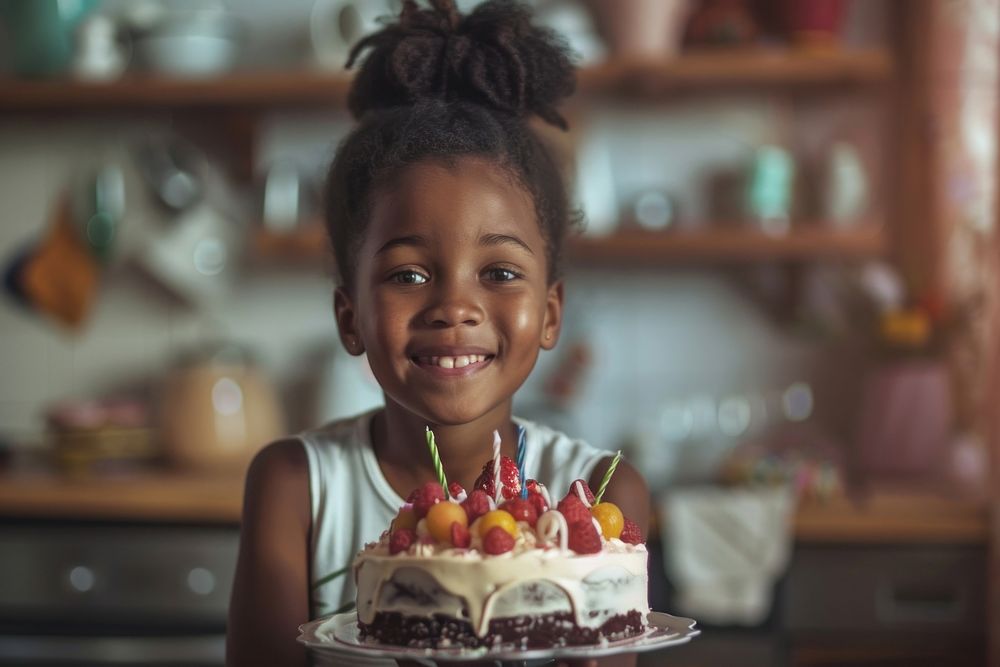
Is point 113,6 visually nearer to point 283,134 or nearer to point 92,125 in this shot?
point 92,125

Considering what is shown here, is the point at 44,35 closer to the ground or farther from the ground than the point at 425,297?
farther from the ground

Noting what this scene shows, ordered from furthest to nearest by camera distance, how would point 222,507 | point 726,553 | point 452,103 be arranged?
point 222,507 < point 726,553 < point 452,103

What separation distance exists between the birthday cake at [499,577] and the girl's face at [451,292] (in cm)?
13

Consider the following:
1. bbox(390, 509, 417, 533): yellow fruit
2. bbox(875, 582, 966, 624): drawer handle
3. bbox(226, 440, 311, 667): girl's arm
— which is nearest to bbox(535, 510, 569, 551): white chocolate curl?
bbox(390, 509, 417, 533): yellow fruit

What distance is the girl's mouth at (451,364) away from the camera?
1092mm

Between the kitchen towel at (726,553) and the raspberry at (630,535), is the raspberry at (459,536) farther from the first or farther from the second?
the kitchen towel at (726,553)

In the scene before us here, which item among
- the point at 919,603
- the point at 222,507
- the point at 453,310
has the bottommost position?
the point at 919,603

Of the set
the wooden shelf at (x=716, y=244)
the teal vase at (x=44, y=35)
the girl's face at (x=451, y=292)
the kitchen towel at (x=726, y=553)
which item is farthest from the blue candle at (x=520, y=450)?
the teal vase at (x=44, y=35)

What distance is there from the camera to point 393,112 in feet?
4.06

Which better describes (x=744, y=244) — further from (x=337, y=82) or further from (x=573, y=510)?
(x=573, y=510)

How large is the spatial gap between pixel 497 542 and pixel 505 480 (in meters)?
0.11

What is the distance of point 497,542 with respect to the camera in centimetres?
95

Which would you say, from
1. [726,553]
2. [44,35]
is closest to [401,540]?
[726,553]

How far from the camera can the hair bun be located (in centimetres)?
123
